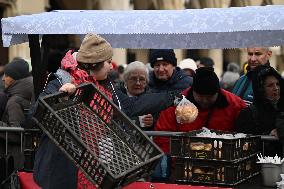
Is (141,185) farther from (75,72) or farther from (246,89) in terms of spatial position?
(246,89)

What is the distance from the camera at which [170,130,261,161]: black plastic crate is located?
5.25 metres

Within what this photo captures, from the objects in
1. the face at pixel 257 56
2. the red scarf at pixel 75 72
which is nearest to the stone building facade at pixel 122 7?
the face at pixel 257 56

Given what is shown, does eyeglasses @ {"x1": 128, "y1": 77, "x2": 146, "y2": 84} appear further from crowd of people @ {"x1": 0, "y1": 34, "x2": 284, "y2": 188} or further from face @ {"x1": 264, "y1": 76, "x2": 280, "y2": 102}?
face @ {"x1": 264, "y1": 76, "x2": 280, "y2": 102}

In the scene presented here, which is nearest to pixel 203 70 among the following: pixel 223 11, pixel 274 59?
pixel 223 11

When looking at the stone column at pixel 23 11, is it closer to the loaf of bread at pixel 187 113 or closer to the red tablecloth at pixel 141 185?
the red tablecloth at pixel 141 185

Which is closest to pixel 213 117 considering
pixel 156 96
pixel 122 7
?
pixel 156 96

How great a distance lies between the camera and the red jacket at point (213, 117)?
5.95m

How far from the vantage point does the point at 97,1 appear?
889 inches

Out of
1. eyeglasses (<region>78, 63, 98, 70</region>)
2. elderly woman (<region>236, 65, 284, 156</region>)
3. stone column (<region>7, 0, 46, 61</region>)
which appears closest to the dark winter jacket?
eyeglasses (<region>78, 63, 98, 70</region>)

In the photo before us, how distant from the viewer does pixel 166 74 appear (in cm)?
722

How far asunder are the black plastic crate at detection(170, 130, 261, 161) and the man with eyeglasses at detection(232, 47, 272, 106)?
156 cm

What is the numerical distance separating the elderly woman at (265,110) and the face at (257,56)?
1162 mm

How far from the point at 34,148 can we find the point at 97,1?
54.9 ft

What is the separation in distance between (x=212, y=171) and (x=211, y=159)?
0.33ft
